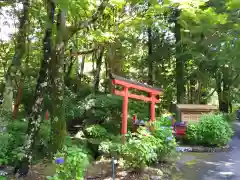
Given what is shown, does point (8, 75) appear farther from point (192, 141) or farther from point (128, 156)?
point (192, 141)

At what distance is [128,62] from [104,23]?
5.40 meters

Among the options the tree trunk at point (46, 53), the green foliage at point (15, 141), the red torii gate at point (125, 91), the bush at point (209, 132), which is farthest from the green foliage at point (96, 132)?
the bush at point (209, 132)

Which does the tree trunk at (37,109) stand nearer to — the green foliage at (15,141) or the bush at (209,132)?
the green foliage at (15,141)

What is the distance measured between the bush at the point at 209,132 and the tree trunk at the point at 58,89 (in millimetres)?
6200

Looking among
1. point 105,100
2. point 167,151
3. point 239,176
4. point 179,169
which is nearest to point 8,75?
point 105,100

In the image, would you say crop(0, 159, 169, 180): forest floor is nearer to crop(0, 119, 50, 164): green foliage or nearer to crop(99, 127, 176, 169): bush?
crop(99, 127, 176, 169): bush

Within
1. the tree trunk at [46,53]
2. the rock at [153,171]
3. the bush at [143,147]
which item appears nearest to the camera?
the tree trunk at [46,53]

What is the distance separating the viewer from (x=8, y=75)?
699 centimetres

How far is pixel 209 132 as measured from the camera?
400 inches

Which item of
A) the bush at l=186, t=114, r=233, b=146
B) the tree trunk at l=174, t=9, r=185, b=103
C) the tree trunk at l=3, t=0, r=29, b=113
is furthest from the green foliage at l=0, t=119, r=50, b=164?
the tree trunk at l=174, t=9, r=185, b=103

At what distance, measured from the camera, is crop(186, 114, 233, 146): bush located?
33.1ft

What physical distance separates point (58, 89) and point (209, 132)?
6.69 m

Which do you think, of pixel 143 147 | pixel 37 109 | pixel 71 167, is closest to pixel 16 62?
pixel 37 109

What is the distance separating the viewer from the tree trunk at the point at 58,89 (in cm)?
550
